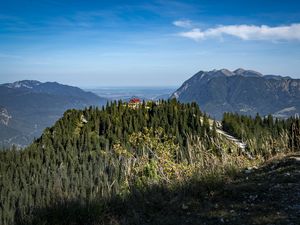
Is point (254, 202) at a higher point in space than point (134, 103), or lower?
higher

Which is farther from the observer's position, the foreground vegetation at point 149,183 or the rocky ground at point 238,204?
the foreground vegetation at point 149,183

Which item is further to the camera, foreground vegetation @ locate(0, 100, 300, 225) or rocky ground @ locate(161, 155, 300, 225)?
foreground vegetation @ locate(0, 100, 300, 225)

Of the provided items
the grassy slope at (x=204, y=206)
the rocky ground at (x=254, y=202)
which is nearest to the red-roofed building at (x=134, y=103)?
the rocky ground at (x=254, y=202)

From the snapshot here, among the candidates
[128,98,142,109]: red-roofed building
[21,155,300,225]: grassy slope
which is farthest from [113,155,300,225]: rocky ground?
[128,98,142,109]: red-roofed building

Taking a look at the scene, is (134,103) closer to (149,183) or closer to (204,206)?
(149,183)

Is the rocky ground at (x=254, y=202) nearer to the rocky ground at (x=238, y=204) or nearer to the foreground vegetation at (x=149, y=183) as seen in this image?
the rocky ground at (x=238, y=204)

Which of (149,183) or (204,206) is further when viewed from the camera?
(149,183)

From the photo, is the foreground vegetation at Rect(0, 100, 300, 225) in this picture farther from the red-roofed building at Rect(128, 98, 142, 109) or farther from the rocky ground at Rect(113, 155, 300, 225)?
Answer: the red-roofed building at Rect(128, 98, 142, 109)

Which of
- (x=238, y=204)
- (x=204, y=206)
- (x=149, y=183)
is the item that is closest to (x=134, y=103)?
(x=149, y=183)

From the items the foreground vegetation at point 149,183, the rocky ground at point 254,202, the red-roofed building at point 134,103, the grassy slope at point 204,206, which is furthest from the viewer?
the red-roofed building at point 134,103

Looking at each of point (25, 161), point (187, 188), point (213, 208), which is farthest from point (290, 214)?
point (25, 161)

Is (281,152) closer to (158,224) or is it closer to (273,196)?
(273,196)

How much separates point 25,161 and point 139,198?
11176cm

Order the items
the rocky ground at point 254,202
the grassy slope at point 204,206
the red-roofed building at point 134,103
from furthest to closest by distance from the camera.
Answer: the red-roofed building at point 134,103, the grassy slope at point 204,206, the rocky ground at point 254,202
